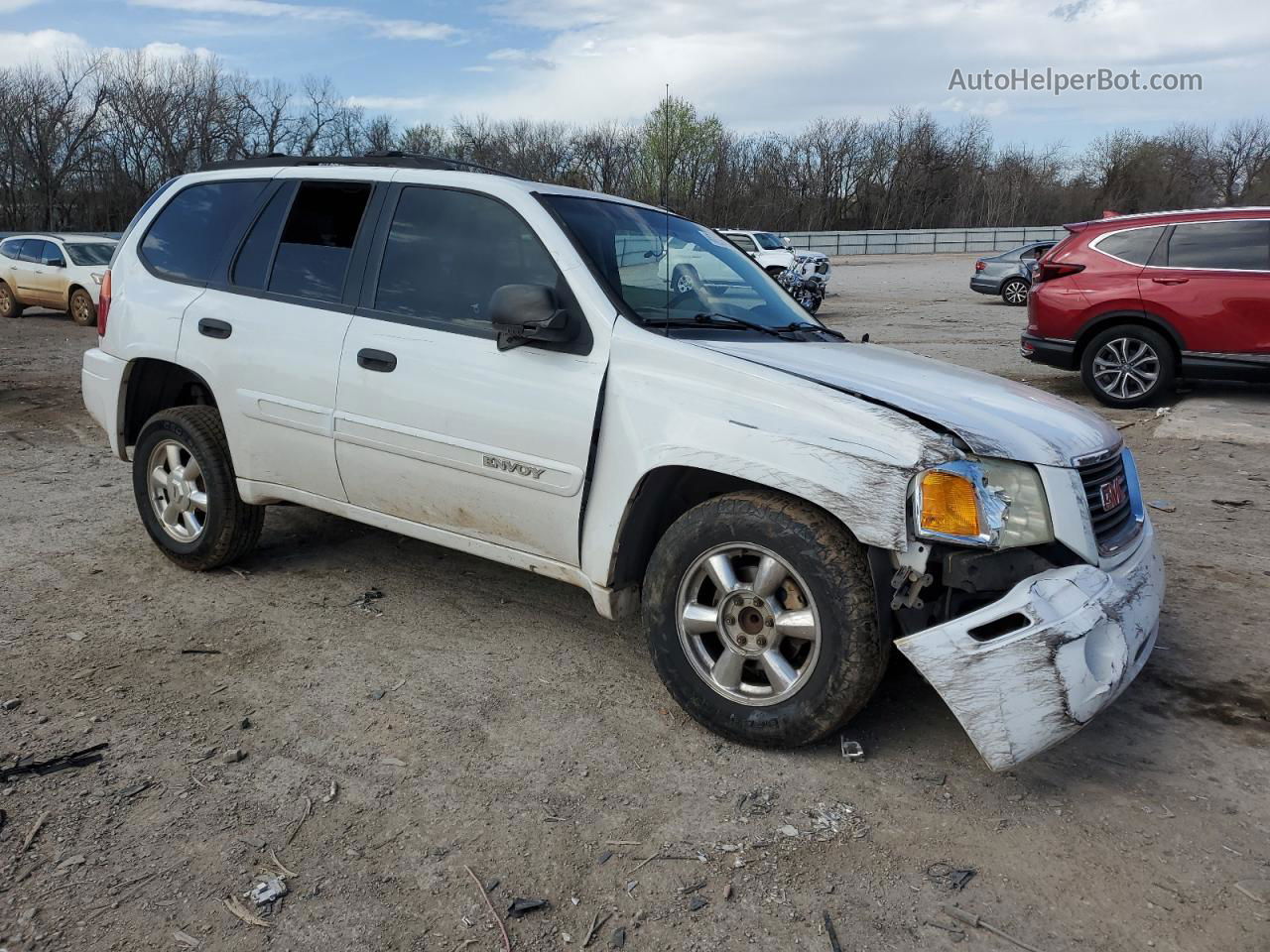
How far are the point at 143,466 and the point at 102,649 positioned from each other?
4.08ft

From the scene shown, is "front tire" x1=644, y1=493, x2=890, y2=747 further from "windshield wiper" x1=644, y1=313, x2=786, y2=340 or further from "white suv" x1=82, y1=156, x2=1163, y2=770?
"windshield wiper" x1=644, y1=313, x2=786, y2=340

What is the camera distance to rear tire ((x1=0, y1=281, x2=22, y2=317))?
18.5 meters

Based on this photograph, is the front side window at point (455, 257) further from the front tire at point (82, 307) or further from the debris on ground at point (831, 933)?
the front tire at point (82, 307)

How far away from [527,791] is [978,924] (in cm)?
131

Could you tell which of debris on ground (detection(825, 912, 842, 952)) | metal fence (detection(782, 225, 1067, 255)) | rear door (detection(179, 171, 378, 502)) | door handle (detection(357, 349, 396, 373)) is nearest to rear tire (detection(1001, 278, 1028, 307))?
rear door (detection(179, 171, 378, 502))

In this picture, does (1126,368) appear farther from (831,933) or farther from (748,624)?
(831,933)

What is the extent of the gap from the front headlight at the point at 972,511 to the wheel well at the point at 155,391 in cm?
351

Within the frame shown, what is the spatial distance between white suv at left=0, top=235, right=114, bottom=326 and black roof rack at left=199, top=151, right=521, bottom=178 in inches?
556

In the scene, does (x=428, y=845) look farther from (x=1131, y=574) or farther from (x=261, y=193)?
(x=261, y=193)

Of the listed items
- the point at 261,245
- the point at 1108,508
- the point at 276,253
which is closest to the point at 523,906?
the point at 1108,508

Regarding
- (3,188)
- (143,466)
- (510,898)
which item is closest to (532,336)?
(510,898)

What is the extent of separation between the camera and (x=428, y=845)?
2.75m

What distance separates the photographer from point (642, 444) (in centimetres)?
334

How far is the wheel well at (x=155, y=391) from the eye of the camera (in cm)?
492
